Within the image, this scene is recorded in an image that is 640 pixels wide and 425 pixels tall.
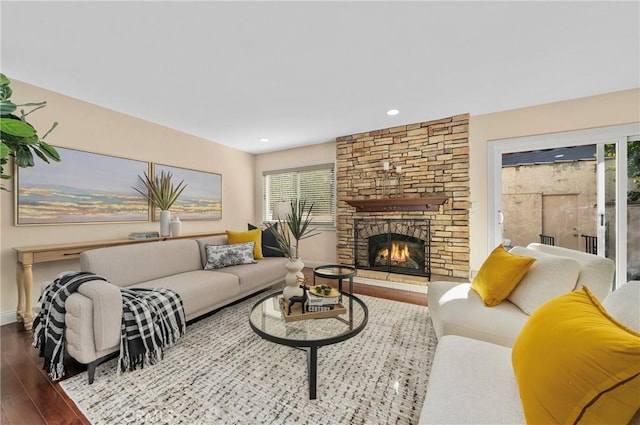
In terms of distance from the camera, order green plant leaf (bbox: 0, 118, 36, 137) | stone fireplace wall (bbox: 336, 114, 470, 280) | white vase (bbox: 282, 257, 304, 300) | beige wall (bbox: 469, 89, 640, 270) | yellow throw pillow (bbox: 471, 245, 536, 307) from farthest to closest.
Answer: stone fireplace wall (bbox: 336, 114, 470, 280)
beige wall (bbox: 469, 89, 640, 270)
white vase (bbox: 282, 257, 304, 300)
yellow throw pillow (bbox: 471, 245, 536, 307)
green plant leaf (bbox: 0, 118, 36, 137)

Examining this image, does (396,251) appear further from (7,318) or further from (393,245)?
(7,318)

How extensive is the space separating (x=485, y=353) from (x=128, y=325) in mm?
2217

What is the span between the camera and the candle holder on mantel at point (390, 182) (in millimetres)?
4234

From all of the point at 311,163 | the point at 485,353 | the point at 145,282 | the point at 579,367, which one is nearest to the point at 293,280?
the point at 485,353

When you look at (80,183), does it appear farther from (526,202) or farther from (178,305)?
(526,202)

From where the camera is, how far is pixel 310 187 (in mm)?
5199

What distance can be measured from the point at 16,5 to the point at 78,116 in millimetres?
1629

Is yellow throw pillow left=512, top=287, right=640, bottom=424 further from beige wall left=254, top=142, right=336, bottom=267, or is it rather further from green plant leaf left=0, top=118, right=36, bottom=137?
beige wall left=254, top=142, right=336, bottom=267

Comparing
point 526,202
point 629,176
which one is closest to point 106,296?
point 526,202

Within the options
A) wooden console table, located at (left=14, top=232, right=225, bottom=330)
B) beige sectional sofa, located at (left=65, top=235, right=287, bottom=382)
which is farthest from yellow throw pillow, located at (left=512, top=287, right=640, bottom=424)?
wooden console table, located at (left=14, top=232, right=225, bottom=330)

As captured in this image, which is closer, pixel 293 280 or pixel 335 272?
pixel 293 280

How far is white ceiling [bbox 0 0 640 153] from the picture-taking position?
179cm

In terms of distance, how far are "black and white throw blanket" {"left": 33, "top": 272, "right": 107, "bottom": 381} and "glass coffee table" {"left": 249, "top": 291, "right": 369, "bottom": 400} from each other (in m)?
1.25

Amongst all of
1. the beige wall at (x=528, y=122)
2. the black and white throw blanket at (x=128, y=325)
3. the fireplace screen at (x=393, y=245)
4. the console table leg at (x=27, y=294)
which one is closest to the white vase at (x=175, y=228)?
the console table leg at (x=27, y=294)
